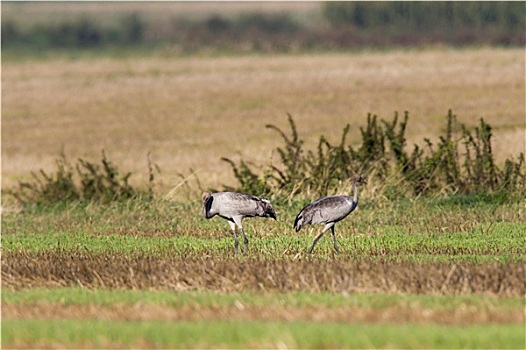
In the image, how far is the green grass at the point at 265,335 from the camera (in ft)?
31.5

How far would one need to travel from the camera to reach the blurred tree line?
3686 inches

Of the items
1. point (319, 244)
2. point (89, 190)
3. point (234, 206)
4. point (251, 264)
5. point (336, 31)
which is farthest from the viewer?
point (336, 31)

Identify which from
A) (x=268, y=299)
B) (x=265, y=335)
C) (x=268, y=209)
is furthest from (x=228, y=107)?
(x=265, y=335)

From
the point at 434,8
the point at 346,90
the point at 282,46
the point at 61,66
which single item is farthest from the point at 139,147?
the point at 434,8

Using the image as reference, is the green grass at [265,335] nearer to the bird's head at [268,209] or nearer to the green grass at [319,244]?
the green grass at [319,244]

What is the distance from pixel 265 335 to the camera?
32.3 feet

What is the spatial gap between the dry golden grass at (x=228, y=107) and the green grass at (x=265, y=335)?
15.0 metres

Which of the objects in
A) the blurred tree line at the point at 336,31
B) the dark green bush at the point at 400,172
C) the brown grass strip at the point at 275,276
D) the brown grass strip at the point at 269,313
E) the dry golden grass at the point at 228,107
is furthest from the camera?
the blurred tree line at the point at 336,31

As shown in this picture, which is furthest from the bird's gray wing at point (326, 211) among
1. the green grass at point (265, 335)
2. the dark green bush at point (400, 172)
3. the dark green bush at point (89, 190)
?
the dark green bush at point (89, 190)

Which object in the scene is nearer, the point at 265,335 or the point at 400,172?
the point at 265,335

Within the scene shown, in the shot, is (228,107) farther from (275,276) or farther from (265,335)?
(265,335)

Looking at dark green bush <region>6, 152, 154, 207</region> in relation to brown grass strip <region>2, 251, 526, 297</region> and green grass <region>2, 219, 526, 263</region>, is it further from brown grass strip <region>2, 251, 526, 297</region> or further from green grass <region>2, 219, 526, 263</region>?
brown grass strip <region>2, 251, 526, 297</region>

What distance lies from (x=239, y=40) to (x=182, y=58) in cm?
1225

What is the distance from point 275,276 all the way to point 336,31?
290 feet
